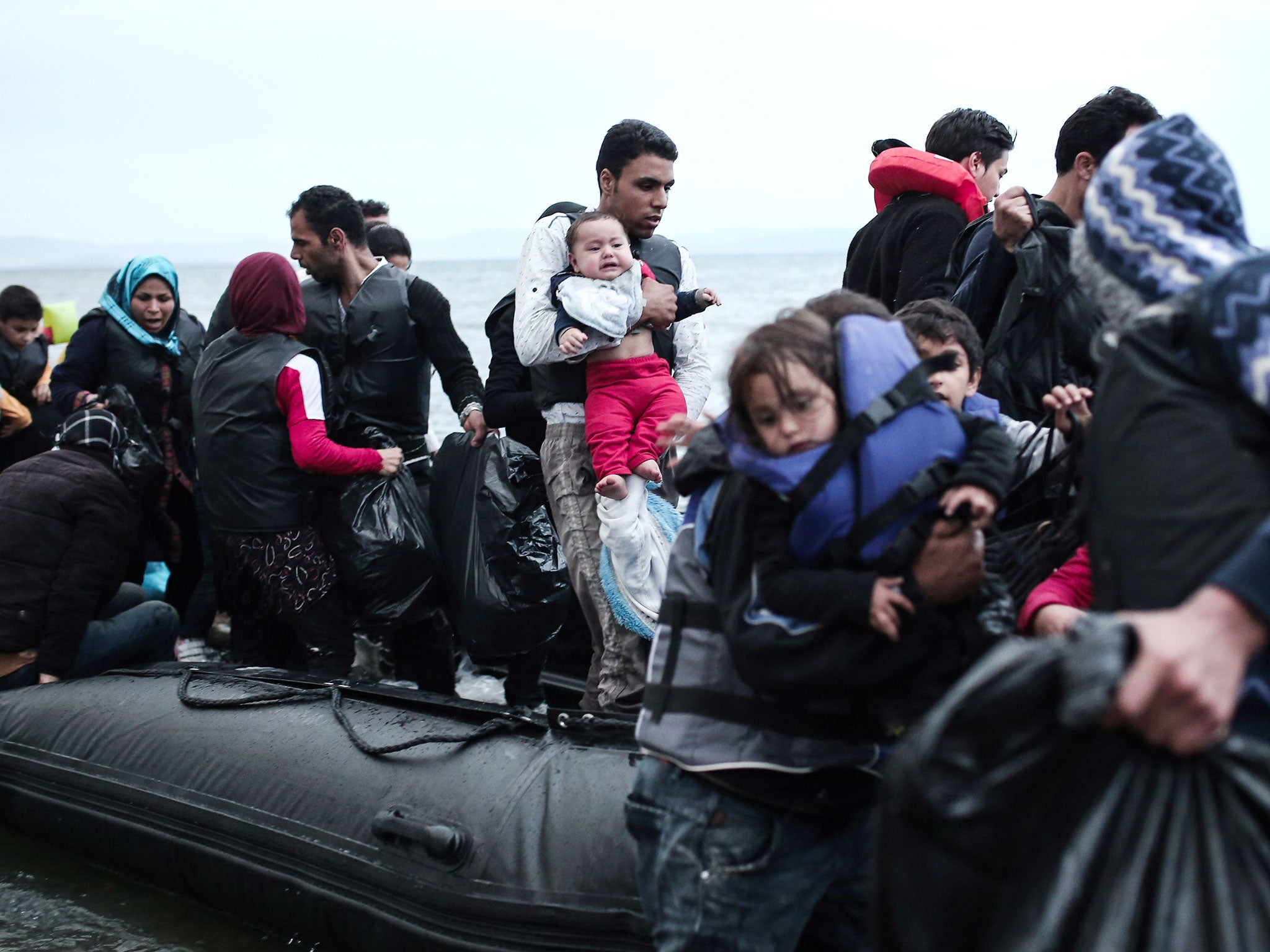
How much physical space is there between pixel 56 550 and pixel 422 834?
1.88 metres

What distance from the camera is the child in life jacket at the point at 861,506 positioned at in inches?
69.2

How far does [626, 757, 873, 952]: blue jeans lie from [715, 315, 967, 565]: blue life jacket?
1.45 feet

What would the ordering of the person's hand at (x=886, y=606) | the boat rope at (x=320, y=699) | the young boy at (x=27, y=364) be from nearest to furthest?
the person's hand at (x=886, y=606) < the boat rope at (x=320, y=699) < the young boy at (x=27, y=364)

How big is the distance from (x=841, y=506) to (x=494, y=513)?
2.44 m

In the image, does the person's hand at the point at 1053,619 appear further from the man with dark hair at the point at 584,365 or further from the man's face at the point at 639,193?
the man's face at the point at 639,193

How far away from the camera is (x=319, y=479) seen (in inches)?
170

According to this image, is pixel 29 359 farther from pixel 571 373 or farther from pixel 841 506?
pixel 841 506

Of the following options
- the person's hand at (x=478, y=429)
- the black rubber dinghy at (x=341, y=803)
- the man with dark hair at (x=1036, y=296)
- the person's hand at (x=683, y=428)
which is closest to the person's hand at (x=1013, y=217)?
the man with dark hair at (x=1036, y=296)

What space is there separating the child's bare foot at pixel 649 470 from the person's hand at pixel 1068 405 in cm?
129

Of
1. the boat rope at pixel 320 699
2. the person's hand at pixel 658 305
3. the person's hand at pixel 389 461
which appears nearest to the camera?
the boat rope at pixel 320 699

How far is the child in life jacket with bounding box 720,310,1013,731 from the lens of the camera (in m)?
1.76

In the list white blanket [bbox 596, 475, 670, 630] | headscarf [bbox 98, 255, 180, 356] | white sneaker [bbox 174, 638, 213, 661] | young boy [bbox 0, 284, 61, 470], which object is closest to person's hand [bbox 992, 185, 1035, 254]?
white blanket [bbox 596, 475, 670, 630]

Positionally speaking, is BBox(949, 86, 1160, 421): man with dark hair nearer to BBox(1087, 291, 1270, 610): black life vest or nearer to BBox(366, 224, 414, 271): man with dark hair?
BBox(1087, 291, 1270, 610): black life vest

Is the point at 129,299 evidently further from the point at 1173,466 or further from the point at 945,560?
the point at 1173,466
